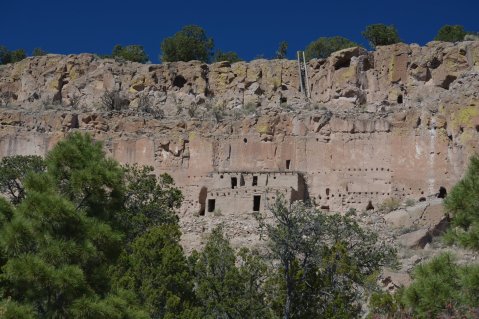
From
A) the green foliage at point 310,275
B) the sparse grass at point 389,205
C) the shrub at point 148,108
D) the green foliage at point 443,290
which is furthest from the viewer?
the shrub at point 148,108

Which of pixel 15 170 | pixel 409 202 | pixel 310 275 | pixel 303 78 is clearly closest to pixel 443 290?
pixel 310 275

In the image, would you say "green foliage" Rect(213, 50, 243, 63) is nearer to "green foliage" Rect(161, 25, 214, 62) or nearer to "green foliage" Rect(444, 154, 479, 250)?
"green foliage" Rect(161, 25, 214, 62)

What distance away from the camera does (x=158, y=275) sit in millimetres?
24328

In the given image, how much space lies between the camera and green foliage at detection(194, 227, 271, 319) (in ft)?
77.2

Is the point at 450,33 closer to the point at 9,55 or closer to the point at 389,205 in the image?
the point at 389,205

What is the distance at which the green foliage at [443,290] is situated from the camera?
43.6 ft

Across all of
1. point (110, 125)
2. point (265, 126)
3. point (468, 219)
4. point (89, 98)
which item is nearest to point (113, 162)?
point (468, 219)

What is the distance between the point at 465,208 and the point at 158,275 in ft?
40.3

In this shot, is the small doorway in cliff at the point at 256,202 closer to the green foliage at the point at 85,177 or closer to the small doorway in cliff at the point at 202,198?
the small doorway in cliff at the point at 202,198

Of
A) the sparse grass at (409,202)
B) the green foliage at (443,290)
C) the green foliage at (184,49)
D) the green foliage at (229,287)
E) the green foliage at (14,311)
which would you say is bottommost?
the green foliage at (229,287)

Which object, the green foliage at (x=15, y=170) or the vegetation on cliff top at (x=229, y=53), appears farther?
the vegetation on cliff top at (x=229, y=53)

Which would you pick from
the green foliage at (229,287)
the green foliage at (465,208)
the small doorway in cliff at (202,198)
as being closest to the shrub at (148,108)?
the small doorway in cliff at (202,198)

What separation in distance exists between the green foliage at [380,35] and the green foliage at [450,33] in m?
3.46

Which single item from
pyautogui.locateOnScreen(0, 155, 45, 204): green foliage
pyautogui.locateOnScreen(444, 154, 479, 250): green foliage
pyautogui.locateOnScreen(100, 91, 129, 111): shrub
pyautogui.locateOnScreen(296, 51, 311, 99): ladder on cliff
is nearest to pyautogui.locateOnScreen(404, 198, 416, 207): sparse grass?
pyautogui.locateOnScreen(296, 51, 311, 99): ladder on cliff
